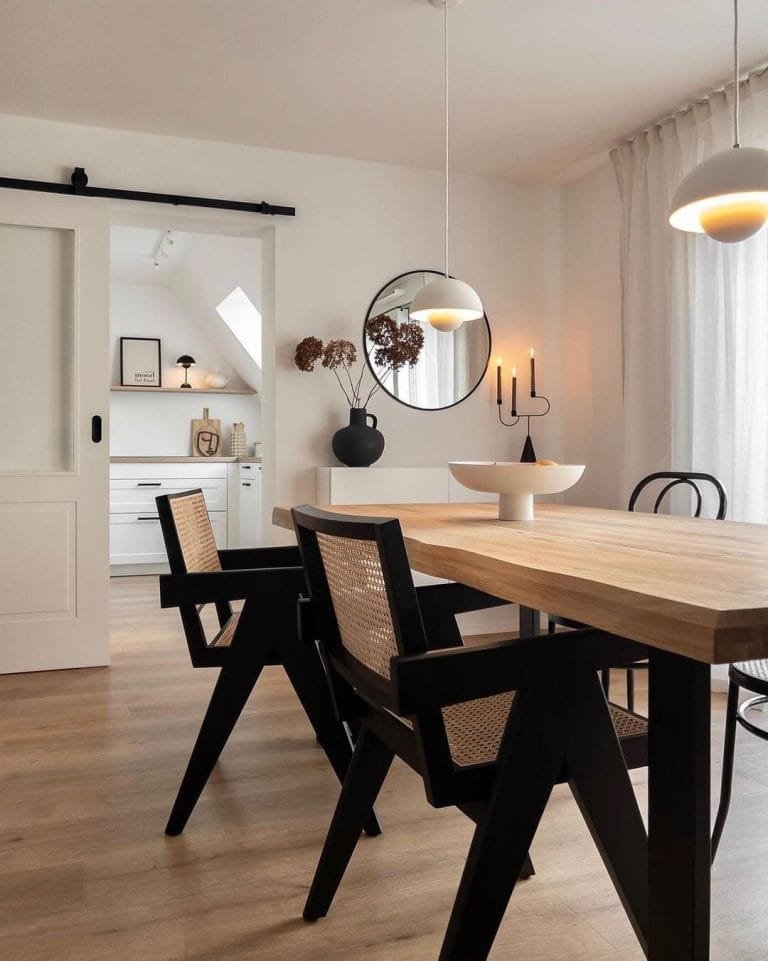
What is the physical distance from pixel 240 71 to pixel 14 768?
262 cm

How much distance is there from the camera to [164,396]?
24.1ft

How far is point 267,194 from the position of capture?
4.12 metres

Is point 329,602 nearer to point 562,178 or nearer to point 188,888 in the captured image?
point 188,888

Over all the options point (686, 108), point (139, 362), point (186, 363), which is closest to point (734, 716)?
point (686, 108)

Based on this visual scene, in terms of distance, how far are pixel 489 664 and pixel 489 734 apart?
28 cm

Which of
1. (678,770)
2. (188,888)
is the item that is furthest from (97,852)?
(678,770)

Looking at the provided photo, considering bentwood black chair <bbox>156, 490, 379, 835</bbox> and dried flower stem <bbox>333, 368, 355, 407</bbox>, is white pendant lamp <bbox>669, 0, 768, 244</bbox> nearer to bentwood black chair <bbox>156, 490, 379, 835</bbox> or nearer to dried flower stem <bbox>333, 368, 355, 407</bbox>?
bentwood black chair <bbox>156, 490, 379, 835</bbox>

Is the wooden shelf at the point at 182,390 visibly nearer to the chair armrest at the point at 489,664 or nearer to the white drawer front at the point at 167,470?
the white drawer front at the point at 167,470

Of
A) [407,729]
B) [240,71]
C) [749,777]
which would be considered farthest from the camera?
[240,71]

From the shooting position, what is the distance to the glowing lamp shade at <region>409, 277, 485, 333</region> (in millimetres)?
2664

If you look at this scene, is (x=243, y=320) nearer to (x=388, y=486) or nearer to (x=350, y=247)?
(x=350, y=247)

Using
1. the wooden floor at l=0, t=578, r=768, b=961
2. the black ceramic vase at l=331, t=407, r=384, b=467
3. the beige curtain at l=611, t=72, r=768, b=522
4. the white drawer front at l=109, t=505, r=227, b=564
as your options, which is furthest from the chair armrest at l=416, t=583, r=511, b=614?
the white drawer front at l=109, t=505, r=227, b=564

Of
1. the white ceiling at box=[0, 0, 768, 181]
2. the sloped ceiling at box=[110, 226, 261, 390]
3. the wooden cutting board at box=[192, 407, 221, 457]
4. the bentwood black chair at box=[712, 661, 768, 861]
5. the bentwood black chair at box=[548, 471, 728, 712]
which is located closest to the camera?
the bentwood black chair at box=[712, 661, 768, 861]

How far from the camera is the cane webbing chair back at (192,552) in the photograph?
208 centimetres
